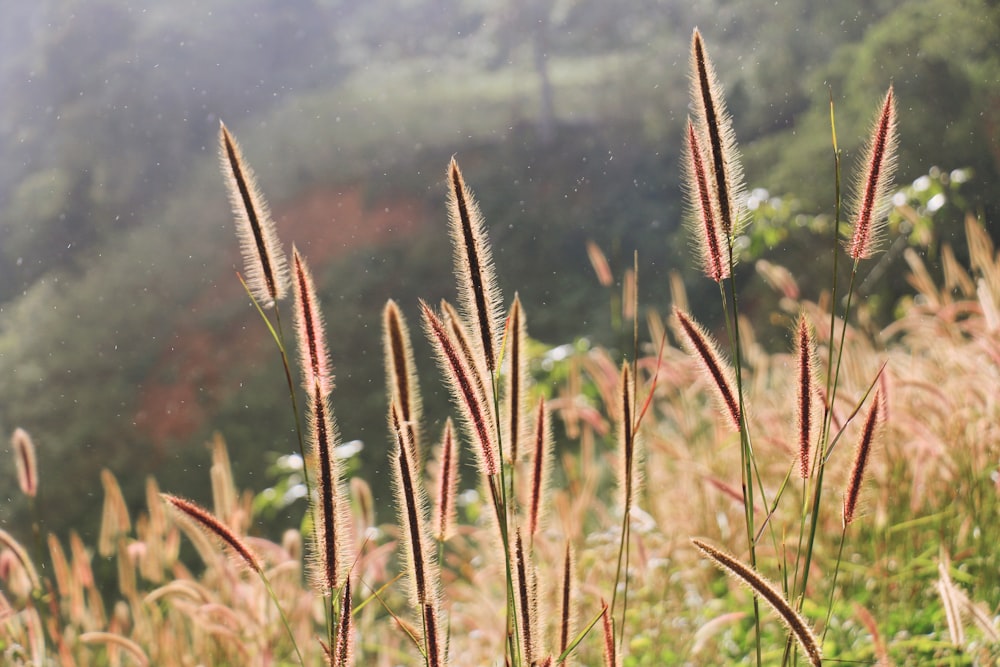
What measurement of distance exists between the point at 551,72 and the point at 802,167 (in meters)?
0.88

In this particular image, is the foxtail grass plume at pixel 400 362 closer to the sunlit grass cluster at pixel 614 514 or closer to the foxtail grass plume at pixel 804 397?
the sunlit grass cluster at pixel 614 514

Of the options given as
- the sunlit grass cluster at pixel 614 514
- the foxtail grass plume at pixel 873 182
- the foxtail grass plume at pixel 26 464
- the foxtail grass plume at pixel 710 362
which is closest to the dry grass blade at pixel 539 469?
the sunlit grass cluster at pixel 614 514

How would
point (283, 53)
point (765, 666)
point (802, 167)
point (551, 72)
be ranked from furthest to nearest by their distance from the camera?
point (802, 167), point (551, 72), point (283, 53), point (765, 666)

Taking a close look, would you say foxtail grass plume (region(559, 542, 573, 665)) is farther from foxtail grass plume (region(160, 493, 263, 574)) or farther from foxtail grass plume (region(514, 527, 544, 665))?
foxtail grass plume (region(160, 493, 263, 574))

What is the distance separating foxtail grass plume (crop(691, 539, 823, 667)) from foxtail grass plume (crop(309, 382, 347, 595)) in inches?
7.8

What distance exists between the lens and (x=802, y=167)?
288 cm

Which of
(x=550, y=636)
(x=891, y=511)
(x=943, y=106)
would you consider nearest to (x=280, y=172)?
(x=550, y=636)

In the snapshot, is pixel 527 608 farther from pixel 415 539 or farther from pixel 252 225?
pixel 252 225

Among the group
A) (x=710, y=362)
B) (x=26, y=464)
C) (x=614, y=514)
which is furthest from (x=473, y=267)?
(x=614, y=514)

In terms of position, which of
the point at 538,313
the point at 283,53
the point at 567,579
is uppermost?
the point at 283,53

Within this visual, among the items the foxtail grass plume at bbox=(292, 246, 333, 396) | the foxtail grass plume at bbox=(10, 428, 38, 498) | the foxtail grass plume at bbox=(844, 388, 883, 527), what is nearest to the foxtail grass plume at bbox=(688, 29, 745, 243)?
the foxtail grass plume at bbox=(844, 388, 883, 527)

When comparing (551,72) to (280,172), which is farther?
(551,72)

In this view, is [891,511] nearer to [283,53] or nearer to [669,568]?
[669,568]

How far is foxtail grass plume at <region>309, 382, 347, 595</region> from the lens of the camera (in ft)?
1.58
